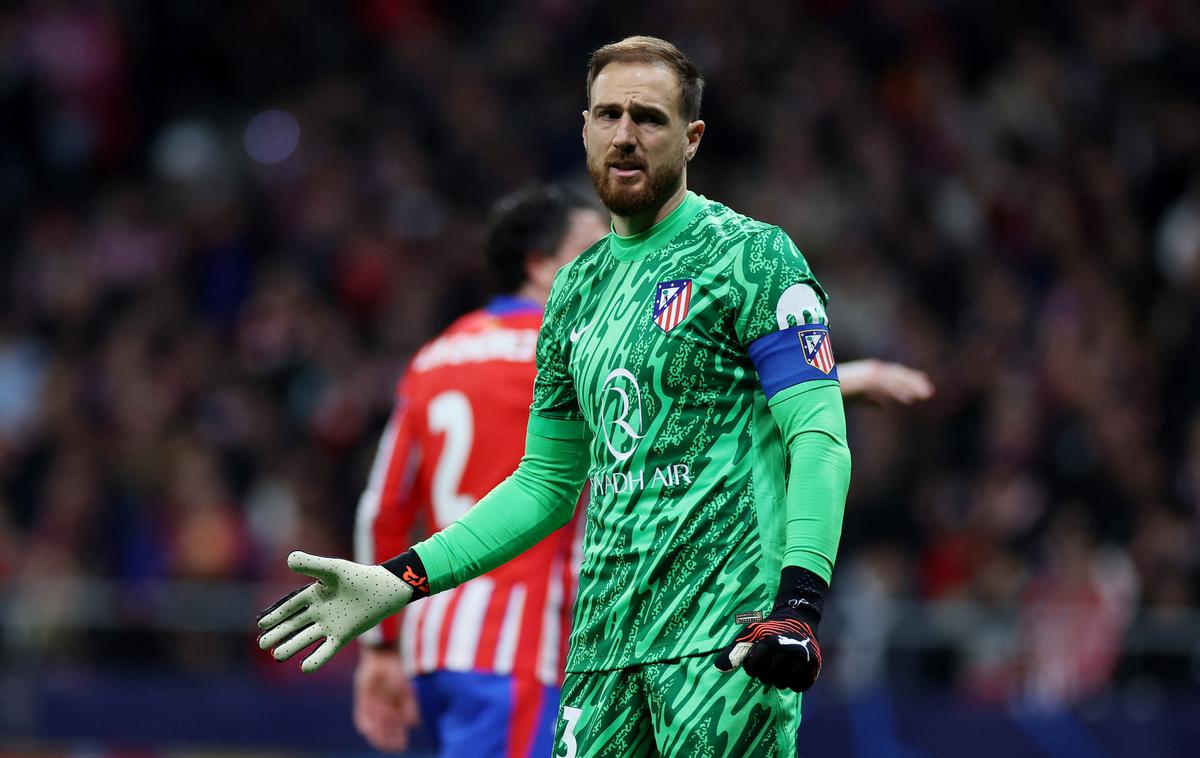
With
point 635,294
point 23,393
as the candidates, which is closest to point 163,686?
point 23,393

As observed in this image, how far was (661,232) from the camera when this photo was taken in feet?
12.4

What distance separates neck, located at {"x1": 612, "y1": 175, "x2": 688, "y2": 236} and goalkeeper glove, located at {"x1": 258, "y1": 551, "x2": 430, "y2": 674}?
2.93 feet

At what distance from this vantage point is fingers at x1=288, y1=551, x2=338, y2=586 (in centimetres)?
350

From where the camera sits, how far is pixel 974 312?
37.4 ft

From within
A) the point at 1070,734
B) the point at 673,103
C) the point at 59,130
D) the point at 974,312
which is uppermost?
the point at 59,130

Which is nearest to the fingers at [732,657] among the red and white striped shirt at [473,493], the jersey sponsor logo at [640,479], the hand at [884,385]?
the jersey sponsor logo at [640,479]

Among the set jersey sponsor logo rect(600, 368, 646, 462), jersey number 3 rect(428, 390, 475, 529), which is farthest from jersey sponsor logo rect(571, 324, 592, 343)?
jersey number 3 rect(428, 390, 475, 529)

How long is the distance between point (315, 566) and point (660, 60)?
125 centimetres

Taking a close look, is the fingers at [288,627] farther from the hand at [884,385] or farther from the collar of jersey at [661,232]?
the hand at [884,385]

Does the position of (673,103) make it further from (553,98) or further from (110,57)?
(110,57)

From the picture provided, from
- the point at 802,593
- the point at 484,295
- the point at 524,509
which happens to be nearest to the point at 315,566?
the point at 524,509

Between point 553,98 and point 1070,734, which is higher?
point 553,98

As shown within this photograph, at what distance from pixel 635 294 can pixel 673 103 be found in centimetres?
40

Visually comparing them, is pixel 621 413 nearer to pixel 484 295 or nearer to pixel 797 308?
pixel 797 308
